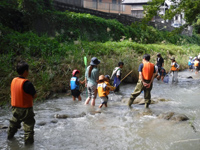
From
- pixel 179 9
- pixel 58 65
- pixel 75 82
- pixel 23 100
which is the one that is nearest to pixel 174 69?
pixel 179 9

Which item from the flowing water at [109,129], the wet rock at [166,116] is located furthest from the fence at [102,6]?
the wet rock at [166,116]

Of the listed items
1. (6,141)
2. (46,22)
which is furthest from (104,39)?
(6,141)

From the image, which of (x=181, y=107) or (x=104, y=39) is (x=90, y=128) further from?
(x=104, y=39)

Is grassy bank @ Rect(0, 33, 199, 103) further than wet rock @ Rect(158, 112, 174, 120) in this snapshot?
Yes

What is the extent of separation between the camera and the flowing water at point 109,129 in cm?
487

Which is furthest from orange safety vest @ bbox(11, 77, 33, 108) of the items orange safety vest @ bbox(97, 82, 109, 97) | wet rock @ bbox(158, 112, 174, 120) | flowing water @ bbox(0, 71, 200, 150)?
wet rock @ bbox(158, 112, 174, 120)

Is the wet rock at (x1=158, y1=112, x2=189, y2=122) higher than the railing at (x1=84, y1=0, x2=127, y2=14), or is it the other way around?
the railing at (x1=84, y1=0, x2=127, y2=14)

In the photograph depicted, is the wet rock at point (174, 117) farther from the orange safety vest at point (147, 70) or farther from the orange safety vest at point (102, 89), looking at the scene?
the orange safety vest at point (102, 89)

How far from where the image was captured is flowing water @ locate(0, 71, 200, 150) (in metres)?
4.87

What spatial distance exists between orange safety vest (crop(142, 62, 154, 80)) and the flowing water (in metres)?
1.09

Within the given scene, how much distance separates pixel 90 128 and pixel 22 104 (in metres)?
1.97

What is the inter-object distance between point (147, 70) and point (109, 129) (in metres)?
2.64

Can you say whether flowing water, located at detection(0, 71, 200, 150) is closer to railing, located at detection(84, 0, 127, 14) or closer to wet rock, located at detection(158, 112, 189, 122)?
wet rock, located at detection(158, 112, 189, 122)

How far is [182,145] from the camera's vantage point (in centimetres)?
485
